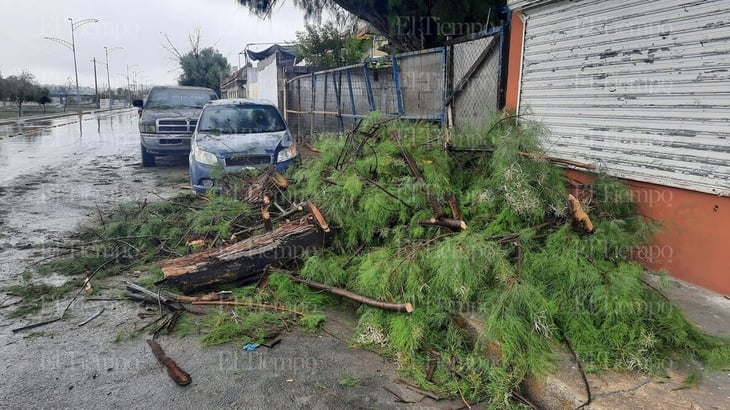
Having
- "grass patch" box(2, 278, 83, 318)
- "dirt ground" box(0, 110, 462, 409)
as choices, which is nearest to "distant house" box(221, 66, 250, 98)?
"grass patch" box(2, 278, 83, 318)

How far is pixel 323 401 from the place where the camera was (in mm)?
3080

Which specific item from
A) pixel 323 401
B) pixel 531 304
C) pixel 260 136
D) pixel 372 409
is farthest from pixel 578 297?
pixel 260 136

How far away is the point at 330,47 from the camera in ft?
57.3

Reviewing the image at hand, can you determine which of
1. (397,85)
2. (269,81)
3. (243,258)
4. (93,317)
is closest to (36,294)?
(93,317)

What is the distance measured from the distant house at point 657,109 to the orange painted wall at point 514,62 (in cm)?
50

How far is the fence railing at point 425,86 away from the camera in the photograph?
22.7ft

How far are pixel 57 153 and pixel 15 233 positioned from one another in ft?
33.5

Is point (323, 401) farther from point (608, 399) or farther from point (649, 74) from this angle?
point (649, 74)

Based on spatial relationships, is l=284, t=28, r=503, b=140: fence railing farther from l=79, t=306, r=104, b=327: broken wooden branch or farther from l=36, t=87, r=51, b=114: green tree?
l=36, t=87, r=51, b=114: green tree

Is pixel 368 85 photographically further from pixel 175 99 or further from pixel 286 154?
pixel 175 99

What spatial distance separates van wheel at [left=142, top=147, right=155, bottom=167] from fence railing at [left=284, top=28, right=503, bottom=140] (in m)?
4.87

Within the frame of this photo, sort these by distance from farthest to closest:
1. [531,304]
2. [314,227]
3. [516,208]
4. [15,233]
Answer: [15,233] → [314,227] → [516,208] → [531,304]

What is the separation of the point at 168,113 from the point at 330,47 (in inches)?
286

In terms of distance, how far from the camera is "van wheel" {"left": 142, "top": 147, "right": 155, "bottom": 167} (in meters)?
12.7
